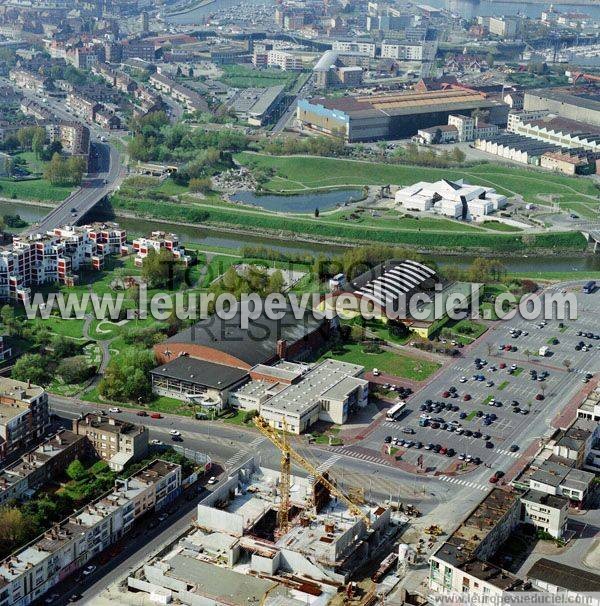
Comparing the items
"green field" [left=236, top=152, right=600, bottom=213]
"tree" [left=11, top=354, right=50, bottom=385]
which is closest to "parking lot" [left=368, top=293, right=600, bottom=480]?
"tree" [left=11, top=354, right=50, bottom=385]

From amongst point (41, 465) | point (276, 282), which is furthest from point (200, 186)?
point (41, 465)

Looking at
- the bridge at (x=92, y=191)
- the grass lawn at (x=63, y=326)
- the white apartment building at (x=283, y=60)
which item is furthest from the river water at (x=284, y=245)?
the white apartment building at (x=283, y=60)

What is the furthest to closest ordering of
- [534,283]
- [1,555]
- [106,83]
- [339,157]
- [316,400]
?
[106,83]
[339,157]
[534,283]
[316,400]
[1,555]

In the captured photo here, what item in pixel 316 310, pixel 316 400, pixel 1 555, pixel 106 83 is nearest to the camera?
pixel 1 555

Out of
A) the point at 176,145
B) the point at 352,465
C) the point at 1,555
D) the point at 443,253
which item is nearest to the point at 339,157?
the point at 176,145

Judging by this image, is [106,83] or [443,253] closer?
[443,253]

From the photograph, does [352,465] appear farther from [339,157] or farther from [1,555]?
[339,157]
